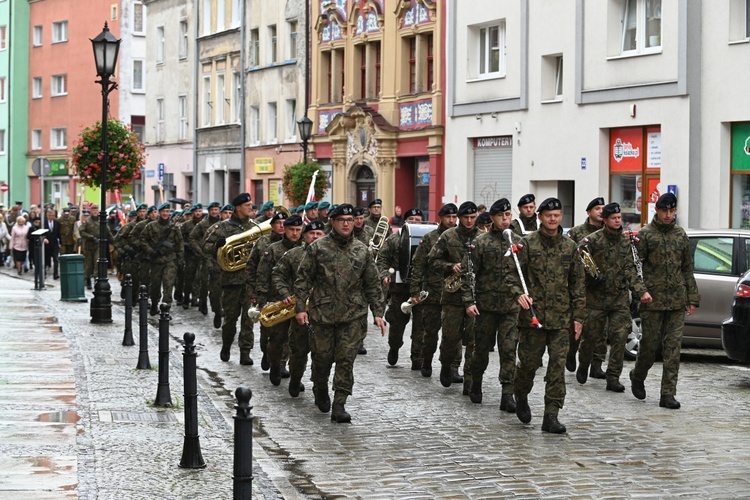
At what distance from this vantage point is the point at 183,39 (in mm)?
55375

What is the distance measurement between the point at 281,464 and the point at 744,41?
1787cm

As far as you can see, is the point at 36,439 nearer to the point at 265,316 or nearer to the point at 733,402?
the point at 265,316

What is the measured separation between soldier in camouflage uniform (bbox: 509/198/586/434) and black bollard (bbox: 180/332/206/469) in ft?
10.1

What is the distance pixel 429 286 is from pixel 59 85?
57.3 metres

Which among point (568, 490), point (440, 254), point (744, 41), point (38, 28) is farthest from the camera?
point (38, 28)

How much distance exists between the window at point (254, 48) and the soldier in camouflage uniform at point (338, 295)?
3657 cm

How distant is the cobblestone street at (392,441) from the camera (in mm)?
8961

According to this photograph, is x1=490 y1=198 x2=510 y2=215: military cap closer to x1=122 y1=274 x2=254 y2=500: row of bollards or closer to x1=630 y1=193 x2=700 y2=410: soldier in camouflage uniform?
x1=630 y1=193 x2=700 y2=410: soldier in camouflage uniform

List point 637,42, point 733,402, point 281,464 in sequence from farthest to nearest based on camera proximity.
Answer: point 637,42 → point 733,402 → point 281,464

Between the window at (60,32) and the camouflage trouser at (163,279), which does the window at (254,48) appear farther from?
the camouflage trouser at (163,279)

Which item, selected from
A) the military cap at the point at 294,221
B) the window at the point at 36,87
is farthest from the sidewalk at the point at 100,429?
the window at the point at 36,87

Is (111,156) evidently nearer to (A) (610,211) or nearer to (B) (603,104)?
(B) (603,104)

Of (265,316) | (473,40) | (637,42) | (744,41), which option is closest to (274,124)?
(473,40)

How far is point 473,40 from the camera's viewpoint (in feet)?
113
